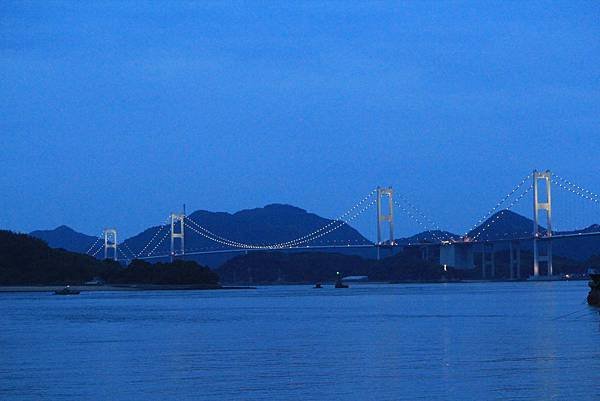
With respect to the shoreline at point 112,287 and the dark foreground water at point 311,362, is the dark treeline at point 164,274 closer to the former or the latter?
the shoreline at point 112,287

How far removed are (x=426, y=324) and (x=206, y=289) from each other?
6176 cm

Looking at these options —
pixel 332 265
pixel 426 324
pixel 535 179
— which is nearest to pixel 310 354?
pixel 426 324

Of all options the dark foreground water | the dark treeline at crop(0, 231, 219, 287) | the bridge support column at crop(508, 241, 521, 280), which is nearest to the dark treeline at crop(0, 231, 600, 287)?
the dark treeline at crop(0, 231, 219, 287)

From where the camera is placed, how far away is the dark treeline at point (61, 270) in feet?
278

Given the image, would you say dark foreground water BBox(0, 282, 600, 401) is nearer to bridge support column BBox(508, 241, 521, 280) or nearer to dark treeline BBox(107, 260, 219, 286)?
bridge support column BBox(508, 241, 521, 280)

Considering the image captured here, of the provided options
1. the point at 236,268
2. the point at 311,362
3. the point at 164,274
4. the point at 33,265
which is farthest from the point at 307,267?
the point at 311,362

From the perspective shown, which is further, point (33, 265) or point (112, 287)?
point (33, 265)

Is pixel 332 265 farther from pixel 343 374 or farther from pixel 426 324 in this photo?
pixel 343 374

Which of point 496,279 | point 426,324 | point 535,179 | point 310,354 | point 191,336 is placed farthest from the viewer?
point 496,279

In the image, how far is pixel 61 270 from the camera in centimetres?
8675

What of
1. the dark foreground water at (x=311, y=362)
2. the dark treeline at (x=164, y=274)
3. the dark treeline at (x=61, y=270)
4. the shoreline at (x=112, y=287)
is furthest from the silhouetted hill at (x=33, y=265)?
the dark foreground water at (x=311, y=362)

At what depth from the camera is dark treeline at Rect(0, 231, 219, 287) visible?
8469 centimetres

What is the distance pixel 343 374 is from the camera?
1302cm

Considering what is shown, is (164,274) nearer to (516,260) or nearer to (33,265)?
(33,265)
